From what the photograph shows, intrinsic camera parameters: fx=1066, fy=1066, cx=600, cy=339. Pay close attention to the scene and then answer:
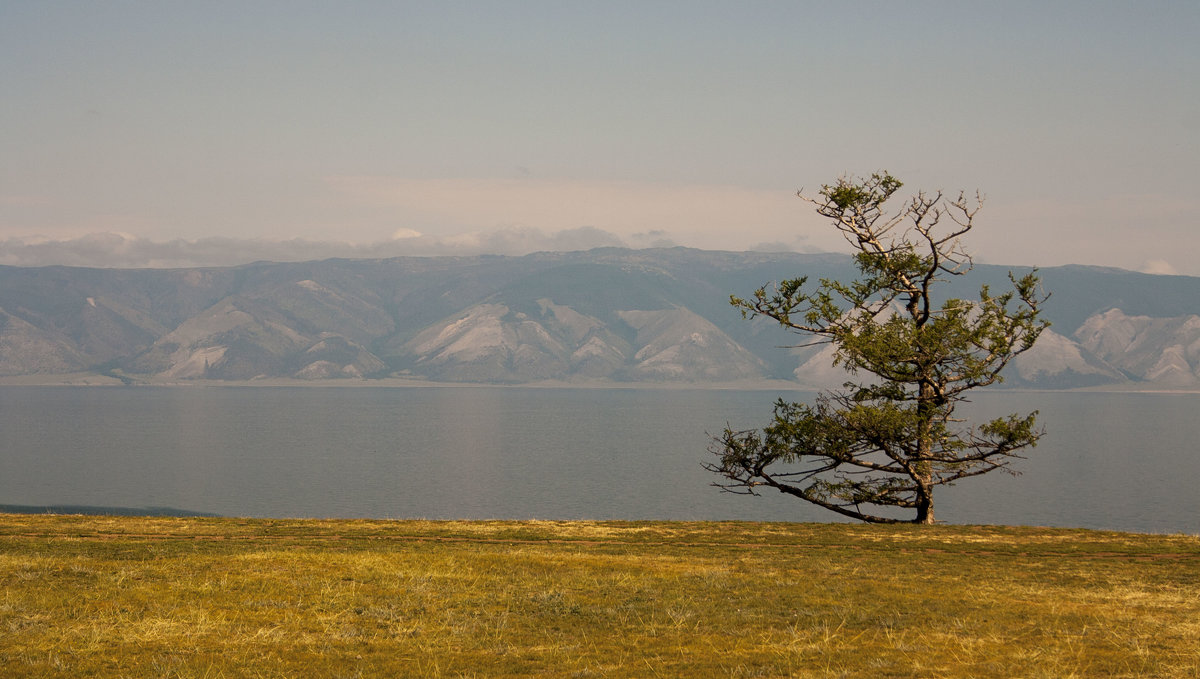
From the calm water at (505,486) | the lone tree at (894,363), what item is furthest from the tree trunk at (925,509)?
the calm water at (505,486)

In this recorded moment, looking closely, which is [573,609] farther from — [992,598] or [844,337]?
[844,337]

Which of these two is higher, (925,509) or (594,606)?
(594,606)

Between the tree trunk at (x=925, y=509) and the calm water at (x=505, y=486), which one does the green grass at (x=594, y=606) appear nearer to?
the tree trunk at (x=925, y=509)

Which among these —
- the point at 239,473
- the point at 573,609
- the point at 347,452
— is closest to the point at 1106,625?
the point at 573,609

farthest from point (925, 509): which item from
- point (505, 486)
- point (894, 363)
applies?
point (505, 486)

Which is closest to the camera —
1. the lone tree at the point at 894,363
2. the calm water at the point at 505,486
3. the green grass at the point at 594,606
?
the green grass at the point at 594,606

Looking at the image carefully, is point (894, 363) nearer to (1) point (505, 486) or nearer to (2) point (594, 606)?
(2) point (594, 606)

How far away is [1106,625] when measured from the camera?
20.4 meters

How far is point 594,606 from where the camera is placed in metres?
22.5

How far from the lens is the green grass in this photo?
17594 mm

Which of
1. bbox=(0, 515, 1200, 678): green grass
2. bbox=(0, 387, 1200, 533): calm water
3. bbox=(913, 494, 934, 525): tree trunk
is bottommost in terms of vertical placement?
bbox=(0, 387, 1200, 533): calm water

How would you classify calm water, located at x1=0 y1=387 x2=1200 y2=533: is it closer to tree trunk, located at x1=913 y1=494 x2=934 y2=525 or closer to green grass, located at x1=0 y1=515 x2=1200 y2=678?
tree trunk, located at x1=913 y1=494 x2=934 y2=525

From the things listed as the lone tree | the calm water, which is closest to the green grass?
the lone tree

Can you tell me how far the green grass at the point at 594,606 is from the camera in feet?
57.7
